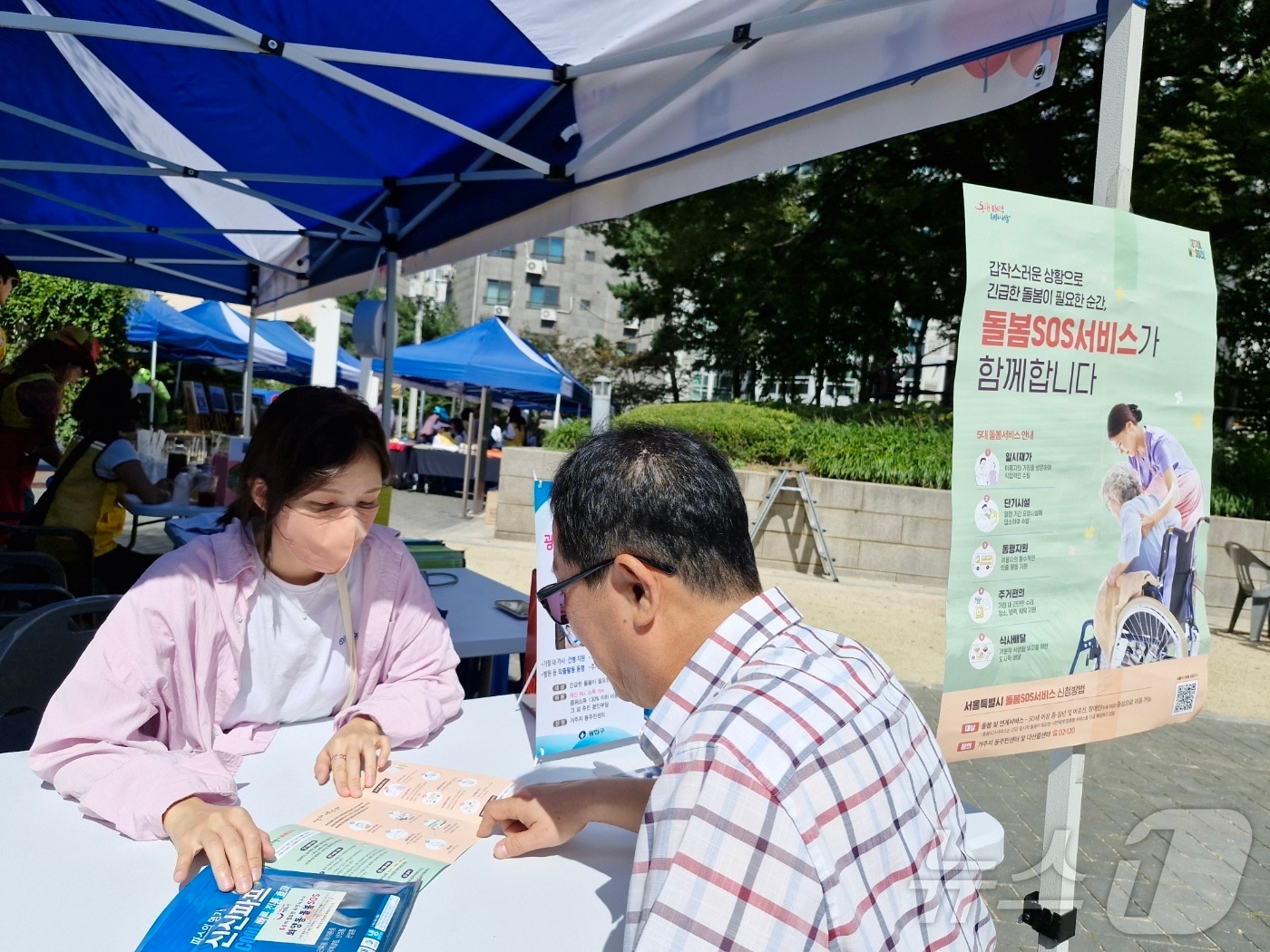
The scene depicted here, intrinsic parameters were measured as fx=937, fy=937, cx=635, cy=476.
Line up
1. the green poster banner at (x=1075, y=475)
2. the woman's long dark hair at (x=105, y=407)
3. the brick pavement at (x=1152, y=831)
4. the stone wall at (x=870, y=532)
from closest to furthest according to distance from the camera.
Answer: the green poster banner at (x=1075, y=475)
the brick pavement at (x=1152, y=831)
the woman's long dark hair at (x=105, y=407)
the stone wall at (x=870, y=532)

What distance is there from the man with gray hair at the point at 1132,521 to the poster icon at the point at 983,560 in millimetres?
331

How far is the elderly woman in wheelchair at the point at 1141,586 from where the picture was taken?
2.09 m

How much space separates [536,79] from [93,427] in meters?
3.08

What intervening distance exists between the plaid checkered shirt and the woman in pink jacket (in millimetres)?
783

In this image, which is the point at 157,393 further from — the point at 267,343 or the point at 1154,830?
the point at 1154,830

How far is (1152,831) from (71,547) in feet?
17.1

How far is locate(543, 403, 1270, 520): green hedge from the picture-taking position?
10984 millimetres

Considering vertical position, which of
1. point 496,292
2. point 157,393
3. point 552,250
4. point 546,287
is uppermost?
point 552,250

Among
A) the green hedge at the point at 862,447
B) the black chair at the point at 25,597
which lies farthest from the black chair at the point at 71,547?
the green hedge at the point at 862,447

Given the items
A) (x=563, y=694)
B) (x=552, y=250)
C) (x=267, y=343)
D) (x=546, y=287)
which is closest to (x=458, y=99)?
(x=563, y=694)

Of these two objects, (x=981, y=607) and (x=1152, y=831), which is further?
(x=1152, y=831)

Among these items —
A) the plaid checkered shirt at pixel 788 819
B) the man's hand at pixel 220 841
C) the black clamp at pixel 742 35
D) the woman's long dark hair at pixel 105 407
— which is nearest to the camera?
the plaid checkered shirt at pixel 788 819

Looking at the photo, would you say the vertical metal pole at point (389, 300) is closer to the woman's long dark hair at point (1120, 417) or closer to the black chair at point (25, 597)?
the black chair at point (25, 597)

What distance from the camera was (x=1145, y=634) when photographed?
2.16m
